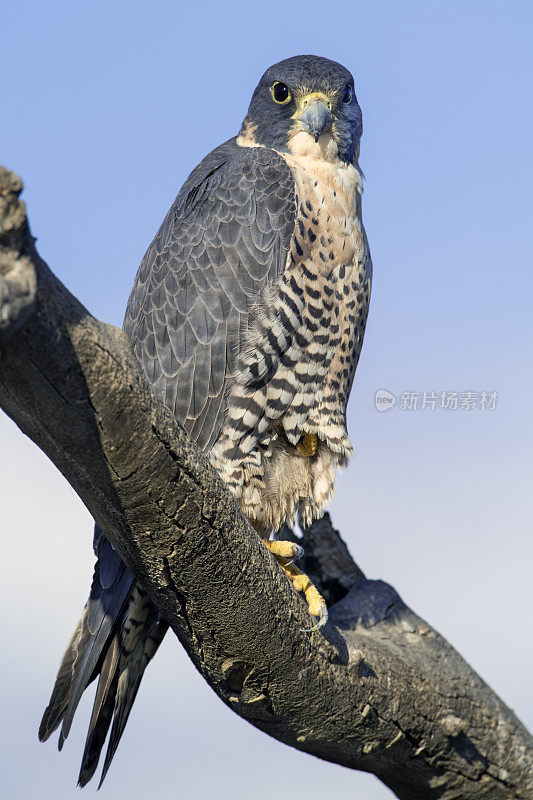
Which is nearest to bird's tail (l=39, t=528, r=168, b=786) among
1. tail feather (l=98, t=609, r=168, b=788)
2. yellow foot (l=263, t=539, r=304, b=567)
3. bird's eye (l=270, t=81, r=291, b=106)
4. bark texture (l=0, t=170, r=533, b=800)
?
tail feather (l=98, t=609, r=168, b=788)

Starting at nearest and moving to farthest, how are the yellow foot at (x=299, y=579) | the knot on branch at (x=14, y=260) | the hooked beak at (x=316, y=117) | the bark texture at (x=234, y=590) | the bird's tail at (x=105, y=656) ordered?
1. the knot on branch at (x=14, y=260)
2. the bark texture at (x=234, y=590)
3. the bird's tail at (x=105, y=656)
4. the yellow foot at (x=299, y=579)
5. the hooked beak at (x=316, y=117)

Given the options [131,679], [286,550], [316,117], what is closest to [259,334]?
[286,550]

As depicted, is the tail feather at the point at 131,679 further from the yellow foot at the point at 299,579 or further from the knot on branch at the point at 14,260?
the knot on branch at the point at 14,260

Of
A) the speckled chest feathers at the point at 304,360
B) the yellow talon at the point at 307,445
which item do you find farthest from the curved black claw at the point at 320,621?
the yellow talon at the point at 307,445

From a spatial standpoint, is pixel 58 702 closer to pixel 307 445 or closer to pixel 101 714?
pixel 101 714

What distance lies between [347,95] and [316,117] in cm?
32

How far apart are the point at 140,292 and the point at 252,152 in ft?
3.25

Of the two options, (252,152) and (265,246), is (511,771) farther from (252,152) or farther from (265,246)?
(252,152)

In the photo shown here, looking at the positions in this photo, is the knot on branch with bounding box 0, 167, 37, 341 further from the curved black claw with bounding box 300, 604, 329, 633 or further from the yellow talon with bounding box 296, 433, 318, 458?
the yellow talon with bounding box 296, 433, 318, 458

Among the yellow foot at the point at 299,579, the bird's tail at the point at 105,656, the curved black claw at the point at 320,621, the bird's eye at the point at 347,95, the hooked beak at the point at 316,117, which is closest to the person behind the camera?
the curved black claw at the point at 320,621

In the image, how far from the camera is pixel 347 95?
4.50 metres

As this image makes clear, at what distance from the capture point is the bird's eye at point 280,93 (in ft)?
14.8

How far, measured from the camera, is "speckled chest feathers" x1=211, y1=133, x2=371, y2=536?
408cm

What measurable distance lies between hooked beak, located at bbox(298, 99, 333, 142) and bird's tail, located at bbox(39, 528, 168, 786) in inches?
93.9
